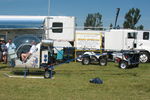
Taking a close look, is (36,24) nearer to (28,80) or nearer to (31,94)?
(28,80)

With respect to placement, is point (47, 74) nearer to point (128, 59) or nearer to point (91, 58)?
point (128, 59)

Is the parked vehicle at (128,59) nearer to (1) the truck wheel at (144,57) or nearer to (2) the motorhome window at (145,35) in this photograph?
(1) the truck wheel at (144,57)

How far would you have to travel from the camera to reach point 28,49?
12.2 meters

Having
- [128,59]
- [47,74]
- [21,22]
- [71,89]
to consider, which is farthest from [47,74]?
[21,22]

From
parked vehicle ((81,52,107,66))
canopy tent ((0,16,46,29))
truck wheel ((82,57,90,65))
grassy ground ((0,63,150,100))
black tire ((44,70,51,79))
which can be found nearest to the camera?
grassy ground ((0,63,150,100))

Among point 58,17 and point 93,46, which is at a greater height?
point 58,17

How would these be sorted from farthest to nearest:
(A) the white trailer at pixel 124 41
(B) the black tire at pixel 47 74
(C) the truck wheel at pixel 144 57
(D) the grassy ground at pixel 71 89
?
1. (A) the white trailer at pixel 124 41
2. (C) the truck wheel at pixel 144 57
3. (B) the black tire at pixel 47 74
4. (D) the grassy ground at pixel 71 89

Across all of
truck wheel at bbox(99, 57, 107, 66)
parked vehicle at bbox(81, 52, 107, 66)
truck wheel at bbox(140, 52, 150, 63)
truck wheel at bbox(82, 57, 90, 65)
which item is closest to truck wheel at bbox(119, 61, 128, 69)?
truck wheel at bbox(99, 57, 107, 66)

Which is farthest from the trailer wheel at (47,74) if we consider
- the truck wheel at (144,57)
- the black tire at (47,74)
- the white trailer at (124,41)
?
the truck wheel at (144,57)

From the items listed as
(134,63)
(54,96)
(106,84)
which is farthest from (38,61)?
(134,63)

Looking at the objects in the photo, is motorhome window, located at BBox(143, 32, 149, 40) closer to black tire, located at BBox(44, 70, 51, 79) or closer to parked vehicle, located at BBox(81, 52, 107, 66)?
parked vehicle, located at BBox(81, 52, 107, 66)

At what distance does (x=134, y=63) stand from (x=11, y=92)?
374 inches

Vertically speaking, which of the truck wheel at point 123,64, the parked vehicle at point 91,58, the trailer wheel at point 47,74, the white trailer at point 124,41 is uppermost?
the white trailer at point 124,41

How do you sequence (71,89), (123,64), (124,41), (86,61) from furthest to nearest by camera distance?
1. (124,41)
2. (86,61)
3. (123,64)
4. (71,89)
